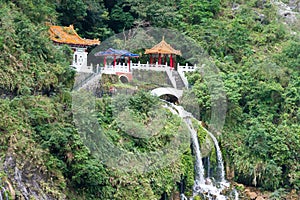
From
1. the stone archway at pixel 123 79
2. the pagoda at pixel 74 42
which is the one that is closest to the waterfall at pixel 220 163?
the stone archway at pixel 123 79

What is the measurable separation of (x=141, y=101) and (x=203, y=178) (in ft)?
12.7

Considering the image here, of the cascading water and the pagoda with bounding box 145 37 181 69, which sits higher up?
the pagoda with bounding box 145 37 181 69

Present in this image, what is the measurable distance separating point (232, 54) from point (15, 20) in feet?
41.6

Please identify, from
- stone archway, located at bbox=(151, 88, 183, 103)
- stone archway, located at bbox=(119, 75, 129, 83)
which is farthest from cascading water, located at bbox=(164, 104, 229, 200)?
stone archway, located at bbox=(119, 75, 129, 83)

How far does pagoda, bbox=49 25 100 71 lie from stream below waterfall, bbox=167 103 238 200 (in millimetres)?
4541

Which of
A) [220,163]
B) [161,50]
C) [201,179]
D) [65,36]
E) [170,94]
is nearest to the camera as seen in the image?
[201,179]

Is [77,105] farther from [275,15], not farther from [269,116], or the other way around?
[275,15]

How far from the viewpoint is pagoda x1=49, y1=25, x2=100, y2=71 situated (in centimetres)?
2580

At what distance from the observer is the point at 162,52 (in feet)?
92.1

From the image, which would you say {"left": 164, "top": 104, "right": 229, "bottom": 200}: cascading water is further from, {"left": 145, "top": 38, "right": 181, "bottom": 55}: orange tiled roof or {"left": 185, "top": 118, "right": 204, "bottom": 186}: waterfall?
{"left": 145, "top": 38, "right": 181, "bottom": 55}: orange tiled roof

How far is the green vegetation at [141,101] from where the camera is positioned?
59.1 ft

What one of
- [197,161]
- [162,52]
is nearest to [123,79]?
[162,52]

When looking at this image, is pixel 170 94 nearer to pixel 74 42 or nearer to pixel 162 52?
pixel 162 52

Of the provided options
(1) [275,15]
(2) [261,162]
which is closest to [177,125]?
(2) [261,162]
